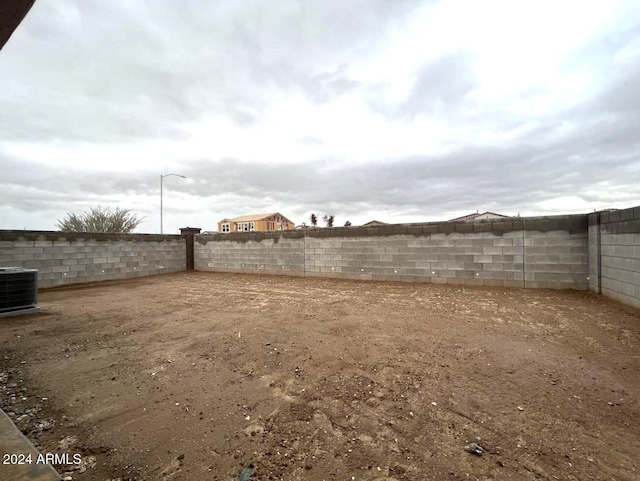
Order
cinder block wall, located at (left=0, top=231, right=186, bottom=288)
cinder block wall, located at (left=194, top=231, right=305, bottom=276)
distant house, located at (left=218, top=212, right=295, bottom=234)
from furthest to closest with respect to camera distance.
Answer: distant house, located at (left=218, top=212, right=295, bottom=234), cinder block wall, located at (left=194, top=231, right=305, bottom=276), cinder block wall, located at (left=0, top=231, right=186, bottom=288)

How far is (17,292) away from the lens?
524cm

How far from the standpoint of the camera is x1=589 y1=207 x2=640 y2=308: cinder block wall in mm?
4777

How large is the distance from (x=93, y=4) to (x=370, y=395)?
6336 mm

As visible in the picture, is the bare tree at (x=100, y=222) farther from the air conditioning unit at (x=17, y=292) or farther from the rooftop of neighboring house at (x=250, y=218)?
the rooftop of neighboring house at (x=250, y=218)

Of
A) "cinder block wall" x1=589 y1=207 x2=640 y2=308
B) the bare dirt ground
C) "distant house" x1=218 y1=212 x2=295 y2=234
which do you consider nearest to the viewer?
the bare dirt ground

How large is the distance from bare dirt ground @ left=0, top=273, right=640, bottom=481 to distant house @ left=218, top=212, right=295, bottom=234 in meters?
41.1

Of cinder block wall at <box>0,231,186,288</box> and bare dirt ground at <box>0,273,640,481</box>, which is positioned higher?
cinder block wall at <box>0,231,186,288</box>

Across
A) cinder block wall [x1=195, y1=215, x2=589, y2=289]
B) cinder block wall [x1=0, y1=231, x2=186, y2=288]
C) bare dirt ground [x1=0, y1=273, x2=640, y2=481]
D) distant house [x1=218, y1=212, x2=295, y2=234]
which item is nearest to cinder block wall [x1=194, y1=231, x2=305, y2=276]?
cinder block wall [x1=195, y1=215, x2=589, y2=289]

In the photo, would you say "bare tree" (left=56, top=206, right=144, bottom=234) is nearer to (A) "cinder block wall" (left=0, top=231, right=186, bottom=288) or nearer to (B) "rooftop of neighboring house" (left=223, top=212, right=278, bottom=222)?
(A) "cinder block wall" (left=0, top=231, right=186, bottom=288)

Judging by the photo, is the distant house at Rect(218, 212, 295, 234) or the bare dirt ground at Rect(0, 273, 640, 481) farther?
the distant house at Rect(218, 212, 295, 234)

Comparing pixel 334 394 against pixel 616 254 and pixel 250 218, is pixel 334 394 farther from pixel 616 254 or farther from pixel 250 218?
pixel 250 218

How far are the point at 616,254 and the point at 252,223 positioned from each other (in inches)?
1760

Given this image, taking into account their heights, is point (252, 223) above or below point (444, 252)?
above

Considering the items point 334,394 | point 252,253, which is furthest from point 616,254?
point 252,253
